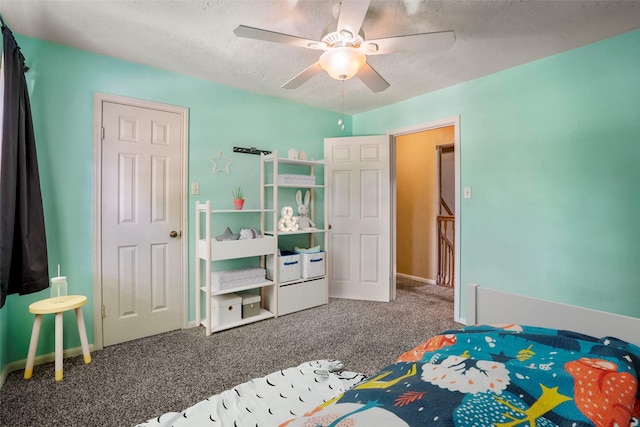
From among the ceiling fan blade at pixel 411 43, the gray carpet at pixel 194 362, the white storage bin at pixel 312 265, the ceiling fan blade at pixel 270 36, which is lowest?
the gray carpet at pixel 194 362

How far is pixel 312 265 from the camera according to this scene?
135 inches

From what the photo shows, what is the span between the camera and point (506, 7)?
1.83 metres

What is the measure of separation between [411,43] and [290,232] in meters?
2.16

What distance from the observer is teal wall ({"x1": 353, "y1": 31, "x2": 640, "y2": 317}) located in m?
2.12

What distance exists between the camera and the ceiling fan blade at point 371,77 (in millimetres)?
1928

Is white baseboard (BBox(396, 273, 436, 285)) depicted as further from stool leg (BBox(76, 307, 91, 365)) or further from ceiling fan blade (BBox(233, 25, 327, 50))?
stool leg (BBox(76, 307, 91, 365))

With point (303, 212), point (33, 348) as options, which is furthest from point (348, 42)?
point (33, 348)

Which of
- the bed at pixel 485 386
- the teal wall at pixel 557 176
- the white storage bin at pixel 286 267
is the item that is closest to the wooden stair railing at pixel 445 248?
the teal wall at pixel 557 176

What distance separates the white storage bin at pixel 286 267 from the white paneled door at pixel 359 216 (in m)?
0.70

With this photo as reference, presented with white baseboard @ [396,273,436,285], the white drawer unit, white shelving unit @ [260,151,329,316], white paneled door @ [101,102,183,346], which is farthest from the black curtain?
white baseboard @ [396,273,436,285]

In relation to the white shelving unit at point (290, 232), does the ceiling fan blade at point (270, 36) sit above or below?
above

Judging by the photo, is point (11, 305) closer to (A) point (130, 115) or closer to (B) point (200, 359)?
(B) point (200, 359)

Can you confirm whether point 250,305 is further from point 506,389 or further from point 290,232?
point 506,389

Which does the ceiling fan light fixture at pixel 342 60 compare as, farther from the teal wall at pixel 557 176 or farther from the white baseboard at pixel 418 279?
the white baseboard at pixel 418 279
